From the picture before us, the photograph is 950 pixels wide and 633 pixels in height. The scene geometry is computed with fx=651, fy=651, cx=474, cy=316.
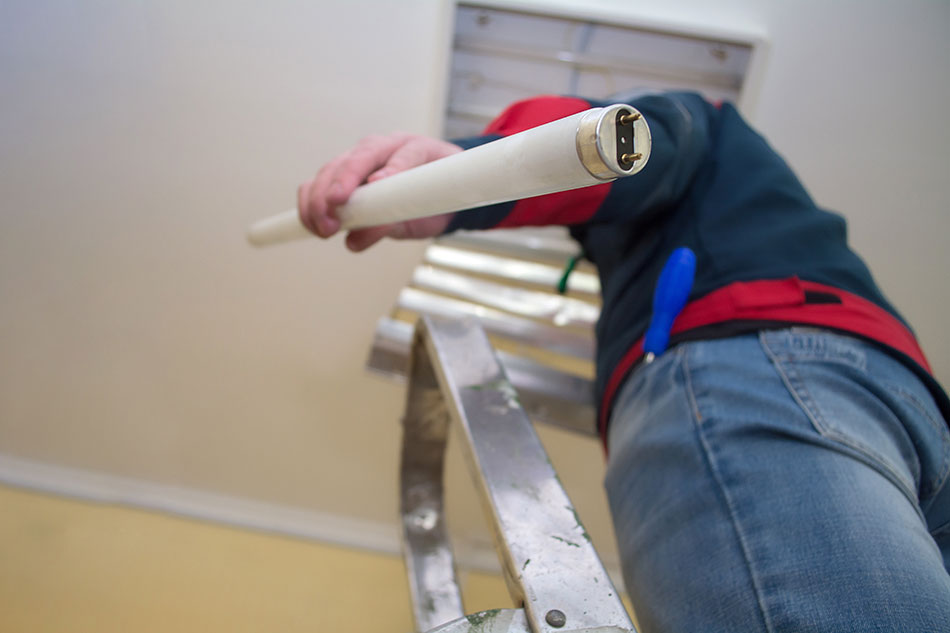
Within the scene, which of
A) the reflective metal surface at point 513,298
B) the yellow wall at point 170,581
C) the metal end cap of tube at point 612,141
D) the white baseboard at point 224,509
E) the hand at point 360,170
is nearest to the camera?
the metal end cap of tube at point 612,141

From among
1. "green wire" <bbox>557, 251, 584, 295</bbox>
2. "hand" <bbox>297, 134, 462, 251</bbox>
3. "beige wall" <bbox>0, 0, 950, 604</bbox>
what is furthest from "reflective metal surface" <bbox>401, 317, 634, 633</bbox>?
"beige wall" <bbox>0, 0, 950, 604</bbox>

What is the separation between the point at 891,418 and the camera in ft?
1.29

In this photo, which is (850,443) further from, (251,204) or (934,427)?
(251,204)

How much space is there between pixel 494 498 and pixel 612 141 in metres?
0.20

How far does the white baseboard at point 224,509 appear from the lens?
1028 mm

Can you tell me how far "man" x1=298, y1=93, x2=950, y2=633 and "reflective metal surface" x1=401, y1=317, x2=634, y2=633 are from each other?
0.08 meters

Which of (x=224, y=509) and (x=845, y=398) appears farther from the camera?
(x=224, y=509)

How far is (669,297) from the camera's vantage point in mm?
467

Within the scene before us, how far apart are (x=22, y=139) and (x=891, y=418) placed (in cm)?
105

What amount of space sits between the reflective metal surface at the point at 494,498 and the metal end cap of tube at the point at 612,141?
0.18 m

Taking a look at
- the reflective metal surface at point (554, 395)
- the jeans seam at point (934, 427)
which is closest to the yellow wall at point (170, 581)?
the reflective metal surface at point (554, 395)

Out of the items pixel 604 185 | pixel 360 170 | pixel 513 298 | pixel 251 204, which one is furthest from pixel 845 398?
pixel 251 204

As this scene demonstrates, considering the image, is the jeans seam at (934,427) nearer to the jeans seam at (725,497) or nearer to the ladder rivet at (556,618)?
the jeans seam at (725,497)

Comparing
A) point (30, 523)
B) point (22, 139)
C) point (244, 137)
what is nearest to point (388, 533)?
point (30, 523)
